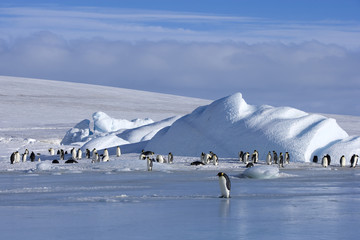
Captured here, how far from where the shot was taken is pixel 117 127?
148 feet

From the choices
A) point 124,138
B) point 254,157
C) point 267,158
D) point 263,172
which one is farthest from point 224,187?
point 124,138

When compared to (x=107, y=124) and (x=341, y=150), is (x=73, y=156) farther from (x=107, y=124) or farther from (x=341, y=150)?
(x=107, y=124)

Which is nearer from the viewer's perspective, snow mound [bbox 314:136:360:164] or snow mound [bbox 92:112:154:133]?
A: snow mound [bbox 314:136:360:164]

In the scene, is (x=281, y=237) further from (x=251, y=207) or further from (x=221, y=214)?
(x=251, y=207)

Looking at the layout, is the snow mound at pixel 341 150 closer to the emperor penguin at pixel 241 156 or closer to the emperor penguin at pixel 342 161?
the emperor penguin at pixel 342 161

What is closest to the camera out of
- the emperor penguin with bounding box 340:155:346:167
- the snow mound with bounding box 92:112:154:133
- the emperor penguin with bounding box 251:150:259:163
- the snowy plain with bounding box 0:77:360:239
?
the snowy plain with bounding box 0:77:360:239

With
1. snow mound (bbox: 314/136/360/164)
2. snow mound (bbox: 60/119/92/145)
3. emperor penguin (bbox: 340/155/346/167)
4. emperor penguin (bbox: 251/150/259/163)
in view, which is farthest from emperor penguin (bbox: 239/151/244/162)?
snow mound (bbox: 60/119/92/145)

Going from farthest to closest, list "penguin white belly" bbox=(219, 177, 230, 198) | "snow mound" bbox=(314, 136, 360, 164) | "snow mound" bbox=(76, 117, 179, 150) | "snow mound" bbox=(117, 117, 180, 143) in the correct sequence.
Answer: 1. "snow mound" bbox=(117, 117, 180, 143)
2. "snow mound" bbox=(76, 117, 179, 150)
3. "snow mound" bbox=(314, 136, 360, 164)
4. "penguin white belly" bbox=(219, 177, 230, 198)

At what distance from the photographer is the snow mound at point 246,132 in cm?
2723

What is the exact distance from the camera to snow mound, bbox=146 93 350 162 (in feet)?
89.4

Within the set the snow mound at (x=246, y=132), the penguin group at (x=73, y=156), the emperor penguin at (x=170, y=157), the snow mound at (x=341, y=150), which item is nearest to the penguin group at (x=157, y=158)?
the emperor penguin at (x=170, y=157)

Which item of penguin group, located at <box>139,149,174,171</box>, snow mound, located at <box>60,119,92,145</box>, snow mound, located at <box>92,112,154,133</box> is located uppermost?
snow mound, located at <box>92,112,154,133</box>

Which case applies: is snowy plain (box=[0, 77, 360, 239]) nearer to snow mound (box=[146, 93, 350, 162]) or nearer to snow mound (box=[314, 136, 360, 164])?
snow mound (box=[314, 136, 360, 164])

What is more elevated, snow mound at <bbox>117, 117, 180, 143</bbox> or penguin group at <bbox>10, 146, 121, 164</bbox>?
snow mound at <bbox>117, 117, 180, 143</bbox>
